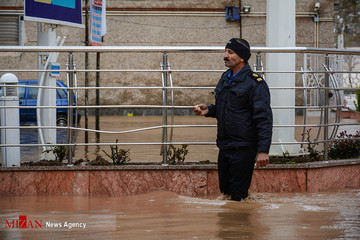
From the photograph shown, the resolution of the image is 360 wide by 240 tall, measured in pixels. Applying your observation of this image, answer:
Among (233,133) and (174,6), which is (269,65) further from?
(174,6)

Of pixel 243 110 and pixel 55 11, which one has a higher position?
pixel 55 11

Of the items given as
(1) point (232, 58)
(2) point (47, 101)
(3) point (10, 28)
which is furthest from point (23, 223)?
(3) point (10, 28)

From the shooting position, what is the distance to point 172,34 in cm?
2548

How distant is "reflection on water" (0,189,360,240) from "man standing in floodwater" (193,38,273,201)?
0.36m

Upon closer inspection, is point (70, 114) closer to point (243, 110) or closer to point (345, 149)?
point (243, 110)

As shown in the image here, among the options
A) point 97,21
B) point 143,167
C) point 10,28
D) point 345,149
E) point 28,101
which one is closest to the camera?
point 143,167

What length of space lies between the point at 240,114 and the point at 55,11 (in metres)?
3.91

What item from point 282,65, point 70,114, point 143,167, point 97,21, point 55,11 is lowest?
point 143,167

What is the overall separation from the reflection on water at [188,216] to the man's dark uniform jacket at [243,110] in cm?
64

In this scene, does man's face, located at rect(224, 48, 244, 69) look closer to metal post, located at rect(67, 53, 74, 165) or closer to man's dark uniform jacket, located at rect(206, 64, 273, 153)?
man's dark uniform jacket, located at rect(206, 64, 273, 153)

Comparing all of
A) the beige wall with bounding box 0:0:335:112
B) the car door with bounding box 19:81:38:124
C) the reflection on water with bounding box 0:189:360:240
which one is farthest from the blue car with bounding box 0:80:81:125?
the reflection on water with bounding box 0:189:360:240

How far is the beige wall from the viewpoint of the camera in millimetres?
25156

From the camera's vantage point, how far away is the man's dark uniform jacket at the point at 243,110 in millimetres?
5125

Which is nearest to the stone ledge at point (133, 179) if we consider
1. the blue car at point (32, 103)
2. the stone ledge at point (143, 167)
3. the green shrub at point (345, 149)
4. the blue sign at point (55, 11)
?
the stone ledge at point (143, 167)
